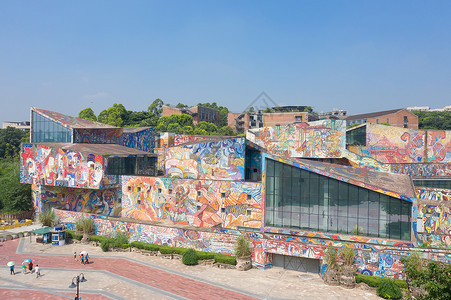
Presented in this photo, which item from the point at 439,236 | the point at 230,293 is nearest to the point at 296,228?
the point at 230,293

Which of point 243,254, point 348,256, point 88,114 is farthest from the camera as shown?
point 88,114

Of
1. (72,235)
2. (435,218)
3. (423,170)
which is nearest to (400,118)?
(423,170)

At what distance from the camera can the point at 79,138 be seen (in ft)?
133

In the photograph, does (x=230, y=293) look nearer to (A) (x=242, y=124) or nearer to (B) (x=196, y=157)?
(B) (x=196, y=157)

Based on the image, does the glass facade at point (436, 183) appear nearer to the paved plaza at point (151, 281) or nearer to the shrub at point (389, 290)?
the paved plaza at point (151, 281)

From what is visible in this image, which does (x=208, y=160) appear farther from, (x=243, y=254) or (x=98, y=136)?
(x=98, y=136)

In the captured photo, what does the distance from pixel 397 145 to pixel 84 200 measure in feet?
130

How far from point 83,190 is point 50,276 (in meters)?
13.6

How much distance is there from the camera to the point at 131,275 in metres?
24.3

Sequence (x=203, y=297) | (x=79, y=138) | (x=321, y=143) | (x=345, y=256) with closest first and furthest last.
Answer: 1. (x=203, y=297)
2. (x=345, y=256)
3. (x=79, y=138)
4. (x=321, y=143)

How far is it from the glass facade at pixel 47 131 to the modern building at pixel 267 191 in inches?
6.3

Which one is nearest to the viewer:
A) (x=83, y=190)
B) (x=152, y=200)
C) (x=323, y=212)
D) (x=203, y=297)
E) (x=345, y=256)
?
(x=203, y=297)

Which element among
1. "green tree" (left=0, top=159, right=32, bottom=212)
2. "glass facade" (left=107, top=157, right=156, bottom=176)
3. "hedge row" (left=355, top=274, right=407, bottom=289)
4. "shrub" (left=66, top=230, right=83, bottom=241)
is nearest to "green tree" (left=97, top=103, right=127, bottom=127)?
"glass facade" (left=107, top=157, right=156, bottom=176)

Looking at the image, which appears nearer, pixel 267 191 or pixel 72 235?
pixel 267 191
